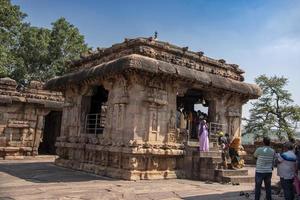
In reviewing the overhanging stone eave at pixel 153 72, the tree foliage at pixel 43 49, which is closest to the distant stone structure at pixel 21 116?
the overhanging stone eave at pixel 153 72

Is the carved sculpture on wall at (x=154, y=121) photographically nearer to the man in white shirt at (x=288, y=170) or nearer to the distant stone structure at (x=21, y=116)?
the man in white shirt at (x=288, y=170)

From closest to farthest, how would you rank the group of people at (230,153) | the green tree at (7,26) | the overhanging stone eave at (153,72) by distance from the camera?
the overhanging stone eave at (153,72) < the group of people at (230,153) < the green tree at (7,26)

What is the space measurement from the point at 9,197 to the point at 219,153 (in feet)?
24.9

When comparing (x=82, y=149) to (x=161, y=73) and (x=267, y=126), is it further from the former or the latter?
(x=267, y=126)

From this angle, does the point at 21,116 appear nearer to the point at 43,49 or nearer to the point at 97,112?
the point at 97,112

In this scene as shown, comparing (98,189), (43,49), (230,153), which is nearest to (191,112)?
(230,153)

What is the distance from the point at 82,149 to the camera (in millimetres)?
13023

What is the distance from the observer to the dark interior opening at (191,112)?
1454 centimetres

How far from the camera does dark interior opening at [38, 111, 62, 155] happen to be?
22.6m

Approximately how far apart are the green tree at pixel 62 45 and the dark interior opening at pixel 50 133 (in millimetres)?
7595

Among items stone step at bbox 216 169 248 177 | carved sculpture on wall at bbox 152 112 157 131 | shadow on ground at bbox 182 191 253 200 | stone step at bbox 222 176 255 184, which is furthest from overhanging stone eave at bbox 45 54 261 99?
shadow on ground at bbox 182 191 253 200

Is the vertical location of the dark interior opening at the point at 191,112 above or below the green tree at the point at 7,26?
below

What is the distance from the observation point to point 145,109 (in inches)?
441

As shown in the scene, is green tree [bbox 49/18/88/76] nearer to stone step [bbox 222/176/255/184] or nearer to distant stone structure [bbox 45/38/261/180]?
distant stone structure [bbox 45/38/261/180]
